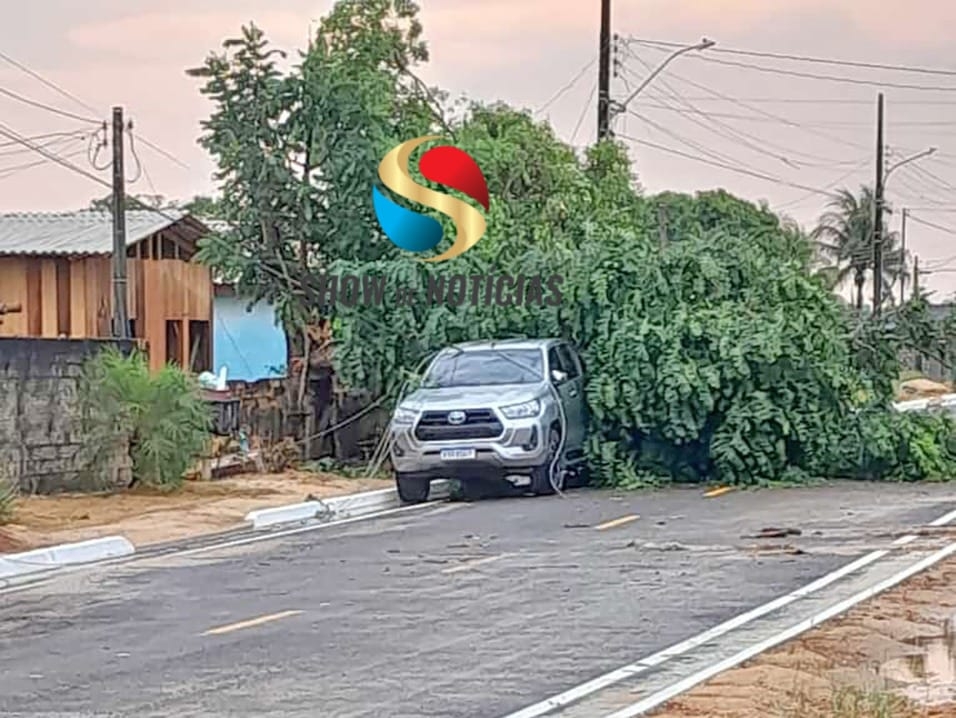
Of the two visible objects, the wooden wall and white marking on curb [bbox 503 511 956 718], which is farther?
the wooden wall

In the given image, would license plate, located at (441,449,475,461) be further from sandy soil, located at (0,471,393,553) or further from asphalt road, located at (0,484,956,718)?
sandy soil, located at (0,471,393,553)

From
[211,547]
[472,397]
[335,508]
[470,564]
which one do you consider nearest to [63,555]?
[211,547]

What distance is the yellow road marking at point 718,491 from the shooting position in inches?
964

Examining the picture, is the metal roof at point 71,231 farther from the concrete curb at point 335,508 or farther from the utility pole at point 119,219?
the concrete curb at point 335,508

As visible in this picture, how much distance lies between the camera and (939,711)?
991 centimetres

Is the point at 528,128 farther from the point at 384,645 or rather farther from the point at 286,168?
the point at 384,645

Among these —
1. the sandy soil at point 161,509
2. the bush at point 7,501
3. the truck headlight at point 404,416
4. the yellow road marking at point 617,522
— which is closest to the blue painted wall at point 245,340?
the sandy soil at point 161,509

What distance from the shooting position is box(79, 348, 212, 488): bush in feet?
81.0

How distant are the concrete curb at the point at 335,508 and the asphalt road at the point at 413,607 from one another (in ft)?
3.04

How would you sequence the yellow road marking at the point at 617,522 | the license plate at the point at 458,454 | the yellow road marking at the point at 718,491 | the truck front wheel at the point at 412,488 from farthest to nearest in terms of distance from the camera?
the yellow road marking at the point at 718,491
the truck front wheel at the point at 412,488
the license plate at the point at 458,454
the yellow road marking at the point at 617,522

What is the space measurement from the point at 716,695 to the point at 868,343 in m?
17.5

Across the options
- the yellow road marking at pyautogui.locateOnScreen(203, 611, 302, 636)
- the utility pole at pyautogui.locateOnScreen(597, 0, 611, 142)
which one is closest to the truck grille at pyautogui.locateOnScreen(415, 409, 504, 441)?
the yellow road marking at pyautogui.locateOnScreen(203, 611, 302, 636)

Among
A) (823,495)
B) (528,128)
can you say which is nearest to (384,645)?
(823,495)

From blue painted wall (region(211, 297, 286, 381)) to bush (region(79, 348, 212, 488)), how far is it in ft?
73.5
